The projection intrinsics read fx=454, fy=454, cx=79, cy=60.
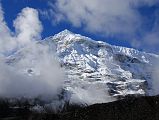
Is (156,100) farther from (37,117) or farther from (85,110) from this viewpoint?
(37,117)

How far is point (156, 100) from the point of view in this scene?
16175 centimetres

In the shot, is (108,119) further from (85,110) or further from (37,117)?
(37,117)

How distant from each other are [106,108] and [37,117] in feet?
84.1

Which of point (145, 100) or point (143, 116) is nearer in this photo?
point (143, 116)

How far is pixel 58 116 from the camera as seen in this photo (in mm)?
155875

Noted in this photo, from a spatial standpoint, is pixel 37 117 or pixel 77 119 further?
pixel 37 117

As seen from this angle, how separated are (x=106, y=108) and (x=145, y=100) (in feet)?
47.8

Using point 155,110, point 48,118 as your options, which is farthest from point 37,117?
point 155,110

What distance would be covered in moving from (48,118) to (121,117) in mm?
25246

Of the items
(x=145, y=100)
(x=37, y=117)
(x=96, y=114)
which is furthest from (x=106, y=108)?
(x=37, y=117)

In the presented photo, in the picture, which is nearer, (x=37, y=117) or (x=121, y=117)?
(x=121, y=117)

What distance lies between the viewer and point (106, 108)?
516ft

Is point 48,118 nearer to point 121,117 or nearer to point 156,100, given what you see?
point 121,117

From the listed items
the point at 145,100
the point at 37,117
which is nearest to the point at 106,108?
the point at 145,100
